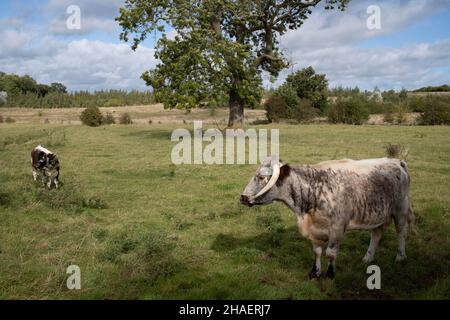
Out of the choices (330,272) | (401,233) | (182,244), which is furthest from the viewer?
(182,244)

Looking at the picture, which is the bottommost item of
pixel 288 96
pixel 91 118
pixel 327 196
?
pixel 327 196

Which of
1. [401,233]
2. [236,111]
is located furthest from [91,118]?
[401,233]

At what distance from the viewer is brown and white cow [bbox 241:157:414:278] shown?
23.2 ft

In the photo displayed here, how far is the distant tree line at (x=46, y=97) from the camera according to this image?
107625 mm

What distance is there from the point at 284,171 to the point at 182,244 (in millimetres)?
3239

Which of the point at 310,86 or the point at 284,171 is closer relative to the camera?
the point at 284,171

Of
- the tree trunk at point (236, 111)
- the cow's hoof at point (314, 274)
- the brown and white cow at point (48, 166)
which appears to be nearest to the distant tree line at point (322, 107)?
the tree trunk at point (236, 111)

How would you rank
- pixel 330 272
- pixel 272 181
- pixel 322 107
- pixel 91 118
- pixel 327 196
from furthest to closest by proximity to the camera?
pixel 322 107
pixel 91 118
pixel 330 272
pixel 327 196
pixel 272 181

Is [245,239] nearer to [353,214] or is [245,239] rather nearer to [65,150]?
[353,214]

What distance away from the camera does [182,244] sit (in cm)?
917

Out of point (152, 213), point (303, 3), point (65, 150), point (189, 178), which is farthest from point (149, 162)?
point (303, 3)

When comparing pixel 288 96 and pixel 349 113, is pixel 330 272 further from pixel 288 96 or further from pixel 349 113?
pixel 288 96

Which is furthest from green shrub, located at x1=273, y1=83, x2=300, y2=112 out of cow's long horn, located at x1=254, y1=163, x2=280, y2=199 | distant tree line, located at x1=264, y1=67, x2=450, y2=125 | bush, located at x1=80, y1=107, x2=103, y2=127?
cow's long horn, located at x1=254, y1=163, x2=280, y2=199
